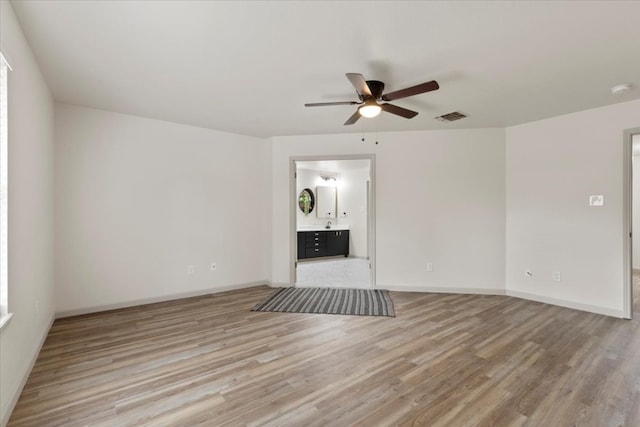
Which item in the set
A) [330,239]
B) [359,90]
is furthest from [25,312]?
[330,239]

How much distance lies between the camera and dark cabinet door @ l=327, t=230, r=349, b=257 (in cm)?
812

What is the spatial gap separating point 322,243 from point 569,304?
5.16 metres

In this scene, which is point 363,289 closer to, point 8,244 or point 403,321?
point 403,321

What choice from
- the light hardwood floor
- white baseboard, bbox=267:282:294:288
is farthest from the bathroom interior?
the light hardwood floor

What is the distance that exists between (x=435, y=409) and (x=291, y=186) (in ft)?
12.4

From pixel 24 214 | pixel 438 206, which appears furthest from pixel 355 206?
pixel 24 214

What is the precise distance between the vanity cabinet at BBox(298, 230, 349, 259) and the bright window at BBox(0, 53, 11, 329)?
19.1 feet

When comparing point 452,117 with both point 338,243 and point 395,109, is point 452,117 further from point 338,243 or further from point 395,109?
point 338,243

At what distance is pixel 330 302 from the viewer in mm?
4164

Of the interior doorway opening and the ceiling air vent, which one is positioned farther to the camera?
the ceiling air vent

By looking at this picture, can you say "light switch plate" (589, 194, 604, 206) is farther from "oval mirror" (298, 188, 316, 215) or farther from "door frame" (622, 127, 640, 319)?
"oval mirror" (298, 188, 316, 215)

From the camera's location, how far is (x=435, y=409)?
190 centimetres

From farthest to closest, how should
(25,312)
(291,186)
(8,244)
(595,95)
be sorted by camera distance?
(291,186), (595,95), (25,312), (8,244)

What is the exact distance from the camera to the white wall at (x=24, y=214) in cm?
190
